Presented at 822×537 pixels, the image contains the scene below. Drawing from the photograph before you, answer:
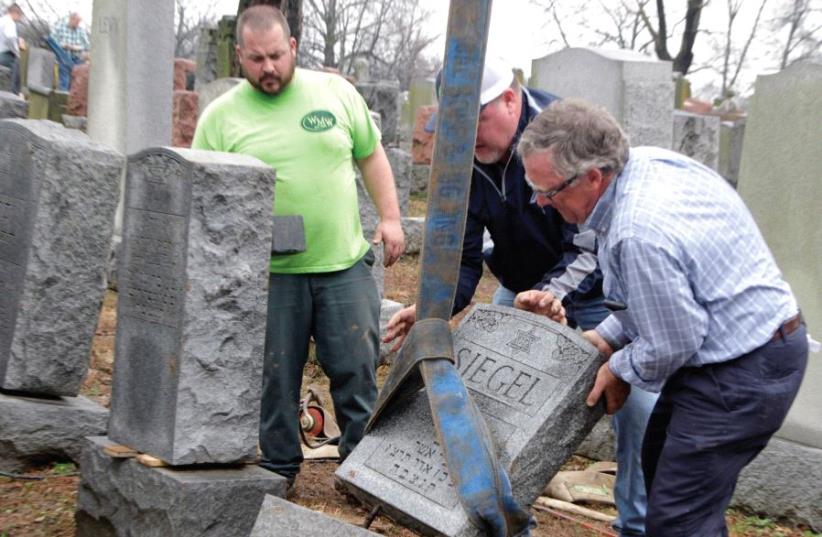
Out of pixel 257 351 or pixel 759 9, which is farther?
pixel 759 9

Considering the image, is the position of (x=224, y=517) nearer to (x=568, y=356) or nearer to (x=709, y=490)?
(x=568, y=356)

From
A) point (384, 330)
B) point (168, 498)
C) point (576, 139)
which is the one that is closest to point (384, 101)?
point (384, 330)

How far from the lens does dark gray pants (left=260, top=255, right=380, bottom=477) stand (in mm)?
4195

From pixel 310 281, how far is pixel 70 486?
4.33 ft

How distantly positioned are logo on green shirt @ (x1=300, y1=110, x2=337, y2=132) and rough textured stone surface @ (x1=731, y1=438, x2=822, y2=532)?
2.29m

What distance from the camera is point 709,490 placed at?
2941 mm

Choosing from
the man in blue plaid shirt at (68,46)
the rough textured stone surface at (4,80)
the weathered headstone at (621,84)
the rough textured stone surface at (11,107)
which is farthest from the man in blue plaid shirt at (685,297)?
the man in blue plaid shirt at (68,46)

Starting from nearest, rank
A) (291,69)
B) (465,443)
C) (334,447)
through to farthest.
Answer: (465,443)
(291,69)
(334,447)

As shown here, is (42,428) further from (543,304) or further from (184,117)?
(184,117)

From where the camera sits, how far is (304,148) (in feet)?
13.6

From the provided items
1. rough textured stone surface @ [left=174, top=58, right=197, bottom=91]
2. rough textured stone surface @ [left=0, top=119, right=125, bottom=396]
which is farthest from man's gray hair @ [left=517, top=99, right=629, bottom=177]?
rough textured stone surface @ [left=174, top=58, right=197, bottom=91]

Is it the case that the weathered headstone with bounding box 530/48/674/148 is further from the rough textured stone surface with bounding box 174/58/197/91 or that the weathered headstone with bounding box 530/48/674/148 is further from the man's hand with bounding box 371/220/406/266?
the rough textured stone surface with bounding box 174/58/197/91

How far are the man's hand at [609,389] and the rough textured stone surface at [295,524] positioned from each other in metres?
0.73

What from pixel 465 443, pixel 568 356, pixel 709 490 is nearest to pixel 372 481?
pixel 465 443
